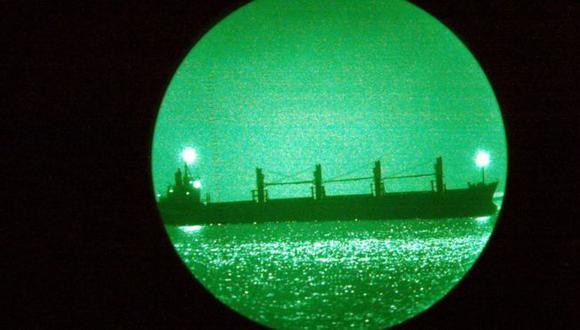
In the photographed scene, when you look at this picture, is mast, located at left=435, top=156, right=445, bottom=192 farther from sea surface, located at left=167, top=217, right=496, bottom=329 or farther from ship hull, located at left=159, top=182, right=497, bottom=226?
sea surface, located at left=167, top=217, right=496, bottom=329

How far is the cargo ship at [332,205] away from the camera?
79.0ft

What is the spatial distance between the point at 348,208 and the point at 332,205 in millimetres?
912

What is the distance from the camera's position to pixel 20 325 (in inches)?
65.8

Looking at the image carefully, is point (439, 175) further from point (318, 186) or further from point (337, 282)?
point (337, 282)

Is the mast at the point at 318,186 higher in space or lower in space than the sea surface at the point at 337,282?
higher

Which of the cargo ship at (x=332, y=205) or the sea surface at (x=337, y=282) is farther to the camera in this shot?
the cargo ship at (x=332, y=205)

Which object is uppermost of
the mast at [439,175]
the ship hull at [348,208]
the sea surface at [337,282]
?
the mast at [439,175]

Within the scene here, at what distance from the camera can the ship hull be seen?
80.9 ft

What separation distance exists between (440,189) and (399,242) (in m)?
13.1

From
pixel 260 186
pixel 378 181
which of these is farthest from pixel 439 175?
pixel 260 186

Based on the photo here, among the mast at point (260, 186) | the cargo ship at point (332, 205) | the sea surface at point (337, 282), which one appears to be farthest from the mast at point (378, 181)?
the sea surface at point (337, 282)

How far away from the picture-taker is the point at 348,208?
26000 millimetres

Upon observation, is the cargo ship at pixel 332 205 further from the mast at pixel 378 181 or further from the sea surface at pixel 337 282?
the sea surface at pixel 337 282

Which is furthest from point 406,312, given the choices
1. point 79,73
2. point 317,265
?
point 317,265
